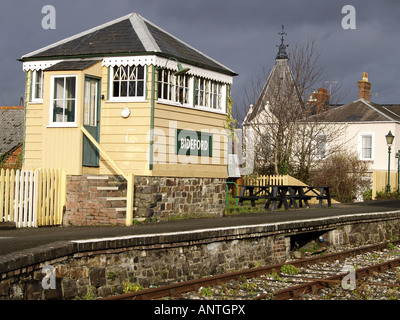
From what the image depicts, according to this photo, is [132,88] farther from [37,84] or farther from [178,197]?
[178,197]

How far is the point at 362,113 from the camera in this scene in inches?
1505

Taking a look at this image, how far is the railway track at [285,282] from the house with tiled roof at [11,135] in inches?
545

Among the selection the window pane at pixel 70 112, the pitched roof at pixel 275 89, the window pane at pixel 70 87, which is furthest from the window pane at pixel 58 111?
the pitched roof at pixel 275 89

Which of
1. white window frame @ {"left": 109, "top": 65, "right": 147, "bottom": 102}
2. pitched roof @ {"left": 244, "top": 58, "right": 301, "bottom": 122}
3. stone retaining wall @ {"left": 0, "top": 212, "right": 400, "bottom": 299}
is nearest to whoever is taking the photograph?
stone retaining wall @ {"left": 0, "top": 212, "right": 400, "bottom": 299}

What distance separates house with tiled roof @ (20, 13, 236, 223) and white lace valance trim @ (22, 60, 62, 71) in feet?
0.09

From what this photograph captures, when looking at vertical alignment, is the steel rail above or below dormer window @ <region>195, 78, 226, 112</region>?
below

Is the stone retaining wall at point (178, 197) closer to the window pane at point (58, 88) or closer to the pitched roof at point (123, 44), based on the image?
the window pane at point (58, 88)

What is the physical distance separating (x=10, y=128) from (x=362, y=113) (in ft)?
67.7

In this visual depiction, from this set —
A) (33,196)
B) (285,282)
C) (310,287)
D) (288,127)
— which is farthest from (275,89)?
(310,287)

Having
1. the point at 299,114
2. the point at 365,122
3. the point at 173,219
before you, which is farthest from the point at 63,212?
the point at 365,122

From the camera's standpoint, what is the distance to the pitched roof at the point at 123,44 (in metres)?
16.1

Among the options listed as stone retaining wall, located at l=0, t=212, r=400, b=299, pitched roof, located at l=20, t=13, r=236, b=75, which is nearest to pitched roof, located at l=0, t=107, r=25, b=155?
pitched roof, located at l=20, t=13, r=236, b=75

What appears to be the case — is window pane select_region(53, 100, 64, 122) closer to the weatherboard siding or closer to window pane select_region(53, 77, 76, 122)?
window pane select_region(53, 77, 76, 122)

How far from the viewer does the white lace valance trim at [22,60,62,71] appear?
54.3 ft
